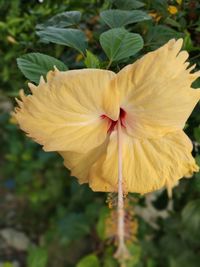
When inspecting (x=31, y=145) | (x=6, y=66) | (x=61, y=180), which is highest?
(x=6, y=66)

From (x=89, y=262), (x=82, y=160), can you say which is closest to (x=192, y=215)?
(x=89, y=262)

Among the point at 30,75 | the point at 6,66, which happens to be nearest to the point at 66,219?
the point at 6,66

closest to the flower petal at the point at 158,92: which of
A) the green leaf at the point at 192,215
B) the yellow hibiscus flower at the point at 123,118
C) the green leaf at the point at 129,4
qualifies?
the yellow hibiscus flower at the point at 123,118

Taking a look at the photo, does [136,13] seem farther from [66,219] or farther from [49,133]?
[66,219]

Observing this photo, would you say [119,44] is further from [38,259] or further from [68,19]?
[38,259]

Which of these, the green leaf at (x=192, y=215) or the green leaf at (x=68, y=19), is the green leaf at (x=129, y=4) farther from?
the green leaf at (x=192, y=215)

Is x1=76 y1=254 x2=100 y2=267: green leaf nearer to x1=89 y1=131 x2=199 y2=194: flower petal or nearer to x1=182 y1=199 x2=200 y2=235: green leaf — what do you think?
x1=182 y1=199 x2=200 y2=235: green leaf
